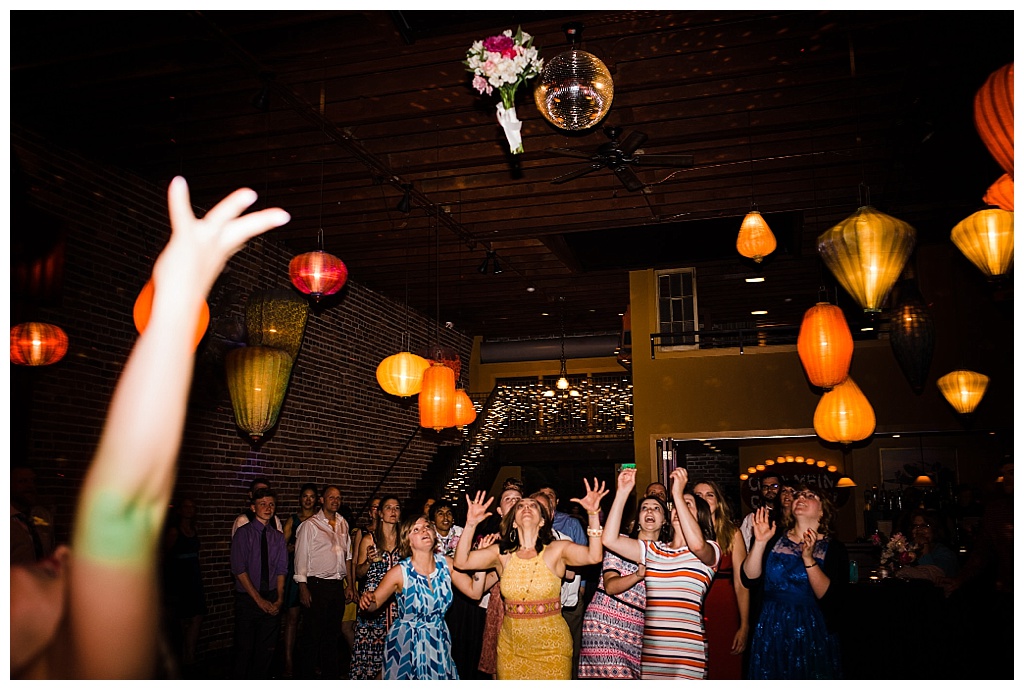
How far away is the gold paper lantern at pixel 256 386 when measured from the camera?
4625mm

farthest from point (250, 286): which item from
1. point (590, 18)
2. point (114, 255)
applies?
point (590, 18)

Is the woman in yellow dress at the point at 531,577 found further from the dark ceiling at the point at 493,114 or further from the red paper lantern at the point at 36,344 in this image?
the red paper lantern at the point at 36,344

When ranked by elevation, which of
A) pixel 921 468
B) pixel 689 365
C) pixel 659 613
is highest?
pixel 689 365

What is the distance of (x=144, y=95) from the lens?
5.13m

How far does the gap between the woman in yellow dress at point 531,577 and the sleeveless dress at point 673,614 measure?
0.31 meters

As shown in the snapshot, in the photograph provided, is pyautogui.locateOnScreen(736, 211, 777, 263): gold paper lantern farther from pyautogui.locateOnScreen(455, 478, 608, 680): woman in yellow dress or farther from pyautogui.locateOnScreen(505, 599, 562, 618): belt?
pyautogui.locateOnScreen(505, 599, 562, 618): belt

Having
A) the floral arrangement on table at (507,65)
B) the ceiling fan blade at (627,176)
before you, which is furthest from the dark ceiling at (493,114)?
the floral arrangement on table at (507,65)

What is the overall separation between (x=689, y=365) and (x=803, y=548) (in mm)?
5885

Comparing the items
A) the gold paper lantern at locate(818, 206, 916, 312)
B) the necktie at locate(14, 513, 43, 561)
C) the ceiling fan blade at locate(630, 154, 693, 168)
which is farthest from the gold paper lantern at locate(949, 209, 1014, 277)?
the necktie at locate(14, 513, 43, 561)

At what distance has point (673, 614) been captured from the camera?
11.5 ft

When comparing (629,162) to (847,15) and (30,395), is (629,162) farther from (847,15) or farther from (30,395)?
(30,395)

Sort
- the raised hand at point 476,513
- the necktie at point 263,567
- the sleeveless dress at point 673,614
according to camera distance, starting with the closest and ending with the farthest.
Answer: the sleeveless dress at point 673,614 < the raised hand at point 476,513 < the necktie at point 263,567

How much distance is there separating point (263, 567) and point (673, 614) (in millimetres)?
3519

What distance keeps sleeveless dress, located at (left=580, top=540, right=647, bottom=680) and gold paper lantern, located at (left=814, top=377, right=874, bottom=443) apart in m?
3.95
